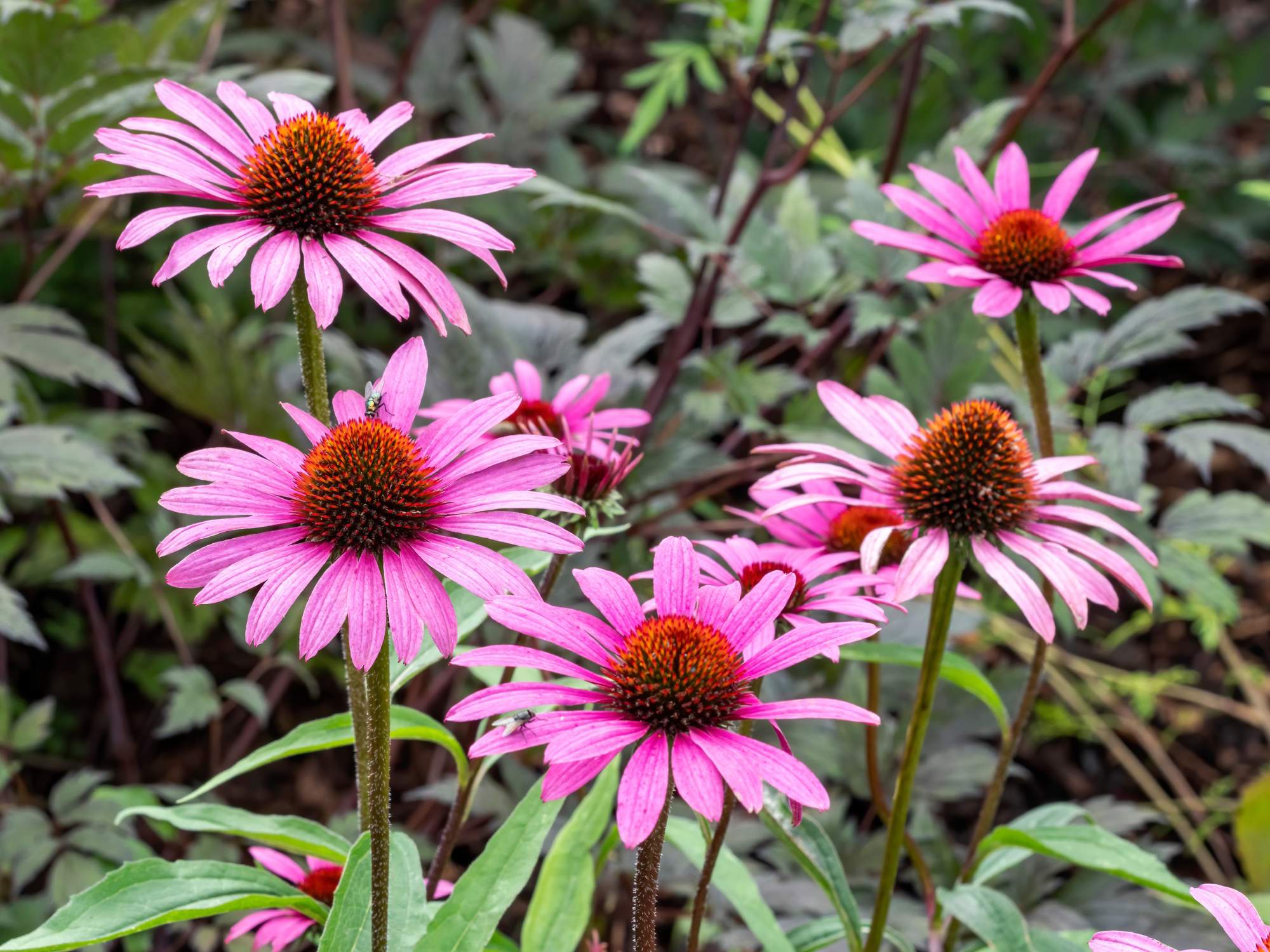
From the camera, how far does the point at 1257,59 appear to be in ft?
10.7

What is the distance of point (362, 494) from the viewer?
0.93m

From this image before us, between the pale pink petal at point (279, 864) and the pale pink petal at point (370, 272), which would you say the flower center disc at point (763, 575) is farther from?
the pale pink petal at point (279, 864)

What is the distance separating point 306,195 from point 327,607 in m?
0.39

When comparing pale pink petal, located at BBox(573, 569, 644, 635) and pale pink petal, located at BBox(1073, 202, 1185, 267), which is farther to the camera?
pale pink petal, located at BBox(1073, 202, 1185, 267)

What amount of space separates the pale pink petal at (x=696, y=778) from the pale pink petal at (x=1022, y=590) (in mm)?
304

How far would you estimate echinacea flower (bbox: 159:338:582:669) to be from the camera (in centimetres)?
88

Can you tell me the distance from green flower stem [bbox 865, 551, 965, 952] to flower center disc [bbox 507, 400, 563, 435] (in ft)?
1.38

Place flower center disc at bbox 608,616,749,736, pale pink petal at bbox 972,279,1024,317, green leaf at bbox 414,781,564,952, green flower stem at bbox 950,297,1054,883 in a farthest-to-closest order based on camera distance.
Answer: green flower stem at bbox 950,297,1054,883
pale pink petal at bbox 972,279,1024,317
green leaf at bbox 414,781,564,952
flower center disc at bbox 608,616,749,736

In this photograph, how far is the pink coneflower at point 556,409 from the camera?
131 cm

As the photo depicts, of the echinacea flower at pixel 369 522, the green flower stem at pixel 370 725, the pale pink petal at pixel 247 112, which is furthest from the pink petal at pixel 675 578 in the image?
the pale pink petal at pixel 247 112

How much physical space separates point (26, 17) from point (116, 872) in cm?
139

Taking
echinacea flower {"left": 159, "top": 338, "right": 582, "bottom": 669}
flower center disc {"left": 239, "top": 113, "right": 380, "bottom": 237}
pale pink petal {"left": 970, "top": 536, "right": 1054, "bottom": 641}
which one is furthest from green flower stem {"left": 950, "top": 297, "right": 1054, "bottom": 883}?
flower center disc {"left": 239, "top": 113, "right": 380, "bottom": 237}

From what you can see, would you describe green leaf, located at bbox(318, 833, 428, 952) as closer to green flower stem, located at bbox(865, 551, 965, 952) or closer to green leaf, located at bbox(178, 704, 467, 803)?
green leaf, located at bbox(178, 704, 467, 803)

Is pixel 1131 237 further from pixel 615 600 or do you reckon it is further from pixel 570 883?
pixel 570 883
